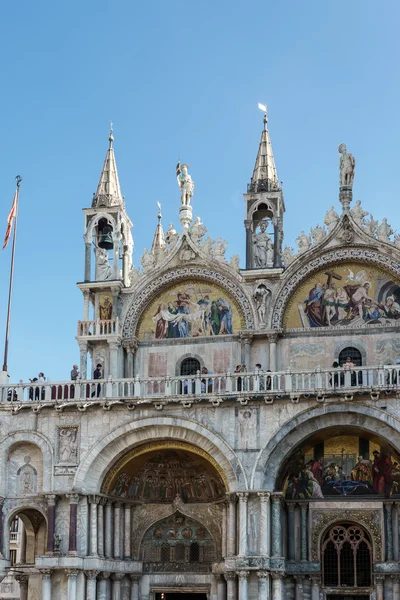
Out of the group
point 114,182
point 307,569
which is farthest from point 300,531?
point 114,182

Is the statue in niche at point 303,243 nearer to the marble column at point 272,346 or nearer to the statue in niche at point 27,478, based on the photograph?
the marble column at point 272,346

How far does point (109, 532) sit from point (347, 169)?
1559cm

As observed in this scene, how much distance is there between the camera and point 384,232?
35906 mm

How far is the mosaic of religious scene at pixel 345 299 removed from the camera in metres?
35.8

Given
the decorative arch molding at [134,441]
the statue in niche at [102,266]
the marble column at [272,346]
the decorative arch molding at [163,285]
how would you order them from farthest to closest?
the statue in niche at [102,266]
the decorative arch molding at [163,285]
the marble column at [272,346]
the decorative arch molding at [134,441]

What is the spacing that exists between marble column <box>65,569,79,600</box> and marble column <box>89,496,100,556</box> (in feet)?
2.95

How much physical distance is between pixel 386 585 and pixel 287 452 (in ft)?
17.7

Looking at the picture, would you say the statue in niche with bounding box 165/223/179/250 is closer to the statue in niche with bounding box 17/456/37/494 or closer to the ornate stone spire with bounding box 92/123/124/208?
the ornate stone spire with bounding box 92/123/124/208

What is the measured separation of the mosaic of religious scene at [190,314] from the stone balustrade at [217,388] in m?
2.48

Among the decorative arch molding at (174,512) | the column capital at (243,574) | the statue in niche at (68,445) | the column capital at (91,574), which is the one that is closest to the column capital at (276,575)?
the column capital at (243,574)

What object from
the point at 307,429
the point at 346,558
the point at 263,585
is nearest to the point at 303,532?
→ the point at 346,558

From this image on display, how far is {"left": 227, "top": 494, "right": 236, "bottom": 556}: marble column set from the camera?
32094 millimetres

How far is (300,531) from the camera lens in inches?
1331

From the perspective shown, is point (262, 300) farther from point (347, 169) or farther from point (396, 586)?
point (396, 586)
